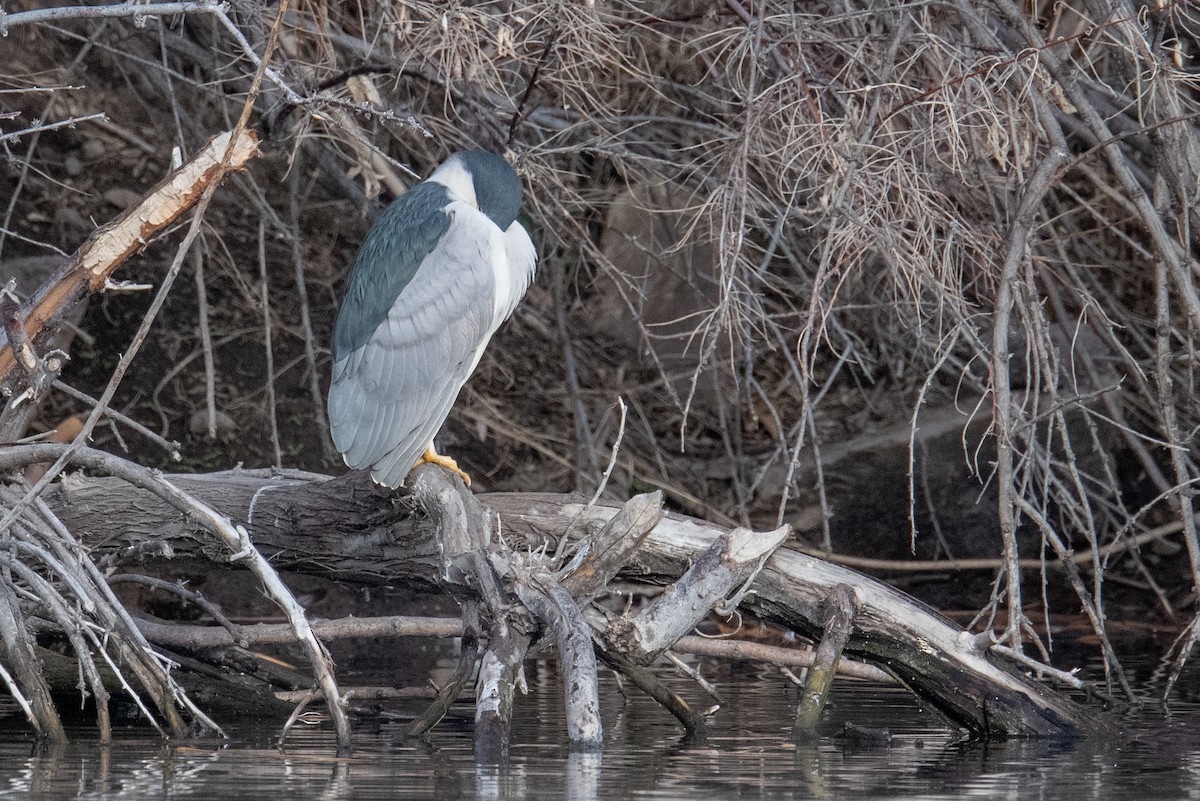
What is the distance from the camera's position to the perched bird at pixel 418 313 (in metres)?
4.25

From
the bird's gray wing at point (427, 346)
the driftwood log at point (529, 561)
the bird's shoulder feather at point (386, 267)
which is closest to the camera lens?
the driftwood log at point (529, 561)

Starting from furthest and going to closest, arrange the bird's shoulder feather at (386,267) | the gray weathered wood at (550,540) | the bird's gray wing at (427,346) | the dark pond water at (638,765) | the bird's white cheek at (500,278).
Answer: the bird's white cheek at (500,278), the bird's shoulder feather at (386,267), the bird's gray wing at (427,346), the gray weathered wood at (550,540), the dark pond water at (638,765)

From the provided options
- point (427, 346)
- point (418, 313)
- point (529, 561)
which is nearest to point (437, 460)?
point (427, 346)

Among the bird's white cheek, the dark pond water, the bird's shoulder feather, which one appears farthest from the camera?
the bird's white cheek

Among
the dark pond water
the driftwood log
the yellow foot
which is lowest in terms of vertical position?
the dark pond water

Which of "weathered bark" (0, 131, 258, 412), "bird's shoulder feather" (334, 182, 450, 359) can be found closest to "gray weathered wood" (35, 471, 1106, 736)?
"bird's shoulder feather" (334, 182, 450, 359)

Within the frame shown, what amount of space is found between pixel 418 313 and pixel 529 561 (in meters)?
1.36

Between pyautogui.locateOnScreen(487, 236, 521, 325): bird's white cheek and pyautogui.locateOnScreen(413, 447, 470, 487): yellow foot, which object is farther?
pyautogui.locateOnScreen(487, 236, 521, 325): bird's white cheek

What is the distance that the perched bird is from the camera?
4.25 metres

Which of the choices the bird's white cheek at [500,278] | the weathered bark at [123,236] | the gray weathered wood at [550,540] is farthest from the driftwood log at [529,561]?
the bird's white cheek at [500,278]

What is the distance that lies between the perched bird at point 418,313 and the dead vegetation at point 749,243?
0.84ft

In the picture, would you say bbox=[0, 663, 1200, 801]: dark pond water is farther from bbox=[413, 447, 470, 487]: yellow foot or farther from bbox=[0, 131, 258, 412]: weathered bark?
bbox=[0, 131, 258, 412]: weathered bark

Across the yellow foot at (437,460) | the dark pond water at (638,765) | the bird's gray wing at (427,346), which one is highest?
the bird's gray wing at (427,346)

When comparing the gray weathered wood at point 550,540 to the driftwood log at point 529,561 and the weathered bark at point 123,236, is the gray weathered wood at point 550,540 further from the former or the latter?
the weathered bark at point 123,236
